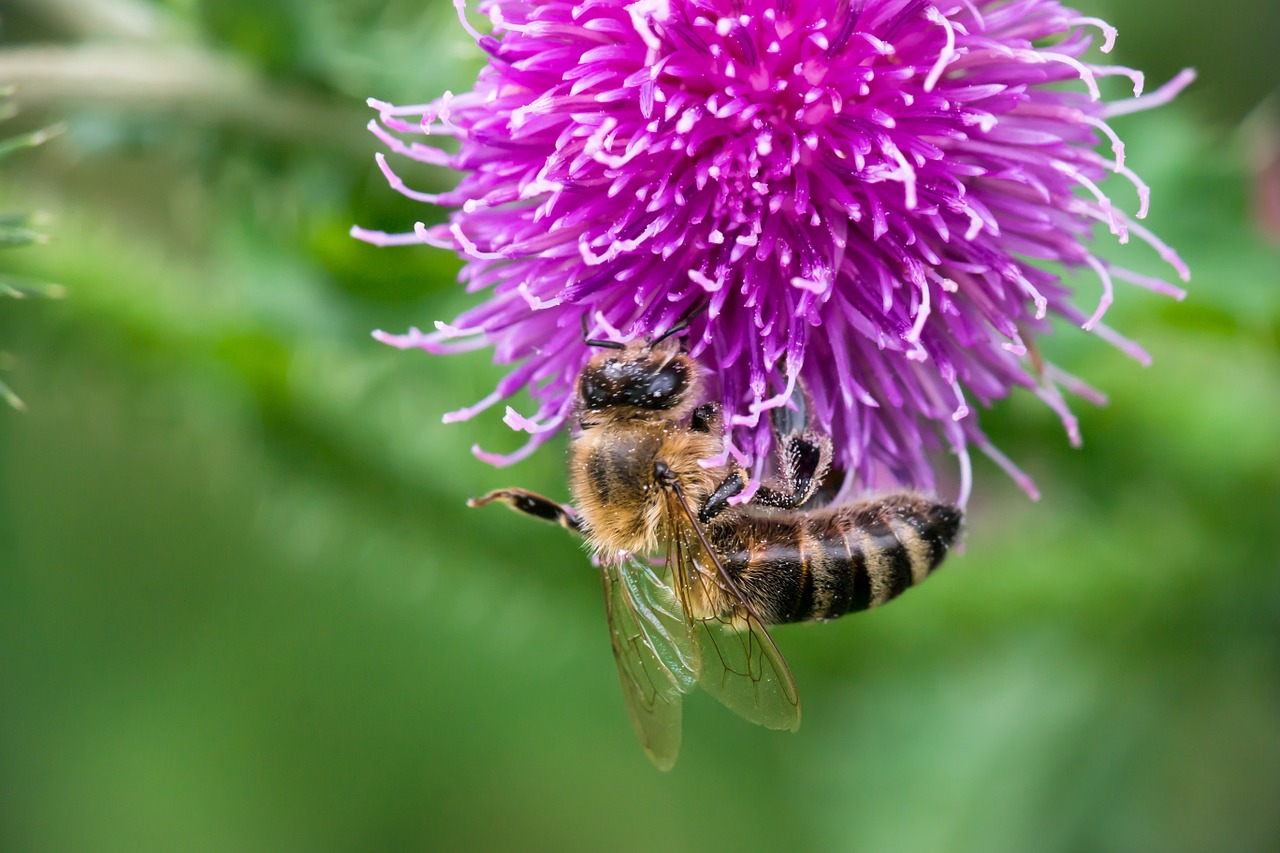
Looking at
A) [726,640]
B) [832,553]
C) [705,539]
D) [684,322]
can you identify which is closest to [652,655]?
[726,640]

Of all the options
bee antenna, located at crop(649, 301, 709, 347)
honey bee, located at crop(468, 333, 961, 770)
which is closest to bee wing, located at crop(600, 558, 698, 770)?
honey bee, located at crop(468, 333, 961, 770)

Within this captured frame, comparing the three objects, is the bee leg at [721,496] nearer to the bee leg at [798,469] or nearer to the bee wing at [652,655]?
the bee leg at [798,469]

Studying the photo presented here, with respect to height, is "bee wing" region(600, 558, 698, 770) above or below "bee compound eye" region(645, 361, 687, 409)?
below

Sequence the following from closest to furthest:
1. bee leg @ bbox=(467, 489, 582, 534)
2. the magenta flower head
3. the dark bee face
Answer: the magenta flower head, the dark bee face, bee leg @ bbox=(467, 489, 582, 534)

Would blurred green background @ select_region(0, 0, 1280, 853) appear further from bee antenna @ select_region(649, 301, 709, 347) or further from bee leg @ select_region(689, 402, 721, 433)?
bee leg @ select_region(689, 402, 721, 433)

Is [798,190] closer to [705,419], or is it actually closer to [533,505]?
[705,419]

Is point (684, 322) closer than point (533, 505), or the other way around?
point (684, 322)

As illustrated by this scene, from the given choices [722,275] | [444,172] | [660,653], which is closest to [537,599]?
[444,172]
